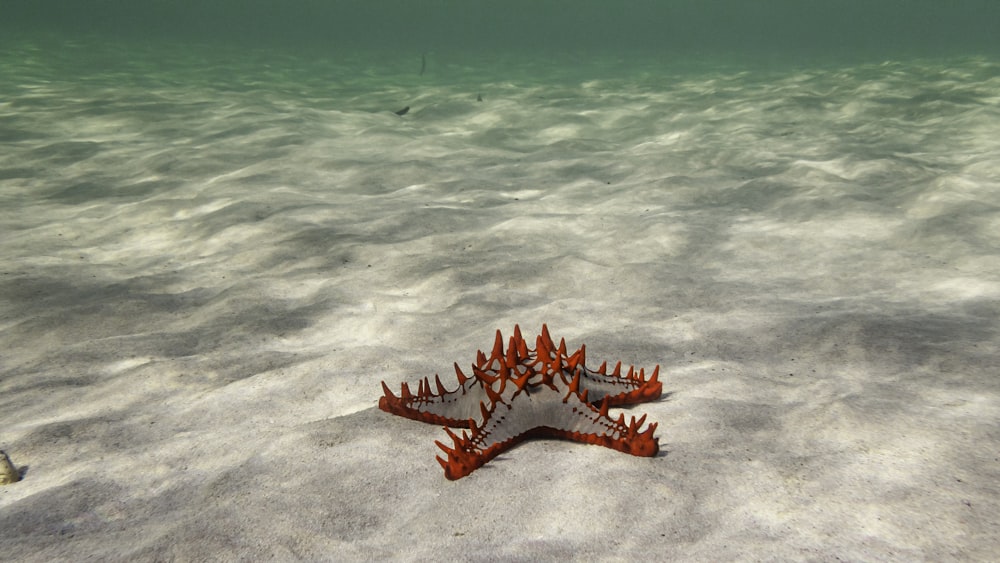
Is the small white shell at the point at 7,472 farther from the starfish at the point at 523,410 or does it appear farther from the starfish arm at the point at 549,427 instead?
the starfish arm at the point at 549,427

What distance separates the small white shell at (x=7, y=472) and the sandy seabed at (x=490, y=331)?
91 mm

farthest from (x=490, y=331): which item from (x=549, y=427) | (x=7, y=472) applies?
(x=7, y=472)

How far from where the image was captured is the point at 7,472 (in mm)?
2572

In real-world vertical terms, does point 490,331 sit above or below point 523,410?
below

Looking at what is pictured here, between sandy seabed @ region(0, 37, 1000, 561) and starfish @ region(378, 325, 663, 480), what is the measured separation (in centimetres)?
8

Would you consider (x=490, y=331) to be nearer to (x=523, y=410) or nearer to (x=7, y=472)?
(x=523, y=410)

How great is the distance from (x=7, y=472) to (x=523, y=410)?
2.12 metres

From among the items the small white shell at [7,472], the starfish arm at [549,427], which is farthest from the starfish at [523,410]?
the small white shell at [7,472]

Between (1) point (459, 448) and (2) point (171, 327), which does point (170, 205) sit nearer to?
(2) point (171, 327)

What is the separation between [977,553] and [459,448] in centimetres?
166

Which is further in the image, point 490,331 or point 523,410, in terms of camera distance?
point 490,331

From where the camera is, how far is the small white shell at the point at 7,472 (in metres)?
2.56

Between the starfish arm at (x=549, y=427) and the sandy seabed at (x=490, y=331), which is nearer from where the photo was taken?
the sandy seabed at (x=490, y=331)

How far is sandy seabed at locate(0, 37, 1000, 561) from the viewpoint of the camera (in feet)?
7.19
